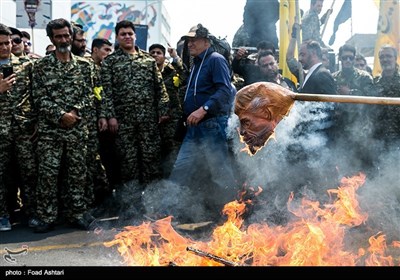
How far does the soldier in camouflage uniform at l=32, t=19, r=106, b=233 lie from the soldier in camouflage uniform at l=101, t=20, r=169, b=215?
642 millimetres

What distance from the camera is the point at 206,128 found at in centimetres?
607

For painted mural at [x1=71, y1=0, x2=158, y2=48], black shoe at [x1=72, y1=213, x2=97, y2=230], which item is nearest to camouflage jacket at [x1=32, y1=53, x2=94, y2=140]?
black shoe at [x1=72, y1=213, x2=97, y2=230]

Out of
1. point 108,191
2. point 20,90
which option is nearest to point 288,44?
point 108,191

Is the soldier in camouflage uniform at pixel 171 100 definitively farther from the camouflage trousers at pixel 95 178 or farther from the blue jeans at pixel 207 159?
the blue jeans at pixel 207 159

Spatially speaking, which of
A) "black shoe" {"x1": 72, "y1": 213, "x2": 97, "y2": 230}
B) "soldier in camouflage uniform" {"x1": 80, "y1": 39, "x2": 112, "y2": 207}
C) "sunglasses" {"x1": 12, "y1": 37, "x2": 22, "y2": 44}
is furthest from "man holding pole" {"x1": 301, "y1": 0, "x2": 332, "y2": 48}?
"black shoe" {"x1": 72, "y1": 213, "x2": 97, "y2": 230}

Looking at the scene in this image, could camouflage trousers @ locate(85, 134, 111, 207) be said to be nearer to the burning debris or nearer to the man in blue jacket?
the man in blue jacket

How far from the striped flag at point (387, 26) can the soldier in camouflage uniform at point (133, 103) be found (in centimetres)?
415

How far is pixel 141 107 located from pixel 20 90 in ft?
4.62

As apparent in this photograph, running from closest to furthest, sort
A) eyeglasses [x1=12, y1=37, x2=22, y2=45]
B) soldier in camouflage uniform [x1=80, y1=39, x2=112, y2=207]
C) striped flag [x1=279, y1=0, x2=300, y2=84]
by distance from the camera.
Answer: soldier in camouflage uniform [x1=80, y1=39, x2=112, y2=207] < eyeglasses [x1=12, y1=37, x2=22, y2=45] < striped flag [x1=279, y1=0, x2=300, y2=84]

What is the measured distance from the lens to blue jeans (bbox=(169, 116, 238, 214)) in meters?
6.07

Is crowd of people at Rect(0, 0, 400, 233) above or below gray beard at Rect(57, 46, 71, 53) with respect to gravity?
below

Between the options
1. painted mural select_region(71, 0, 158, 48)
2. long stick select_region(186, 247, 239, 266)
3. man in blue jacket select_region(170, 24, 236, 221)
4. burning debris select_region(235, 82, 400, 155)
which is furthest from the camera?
painted mural select_region(71, 0, 158, 48)

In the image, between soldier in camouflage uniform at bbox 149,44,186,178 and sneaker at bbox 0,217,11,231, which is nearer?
sneaker at bbox 0,217,11,231

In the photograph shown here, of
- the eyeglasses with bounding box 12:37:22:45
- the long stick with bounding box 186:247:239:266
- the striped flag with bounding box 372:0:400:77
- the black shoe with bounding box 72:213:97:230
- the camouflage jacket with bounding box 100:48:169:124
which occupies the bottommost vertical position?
the black shoe with bounding box 72:213:97:230
